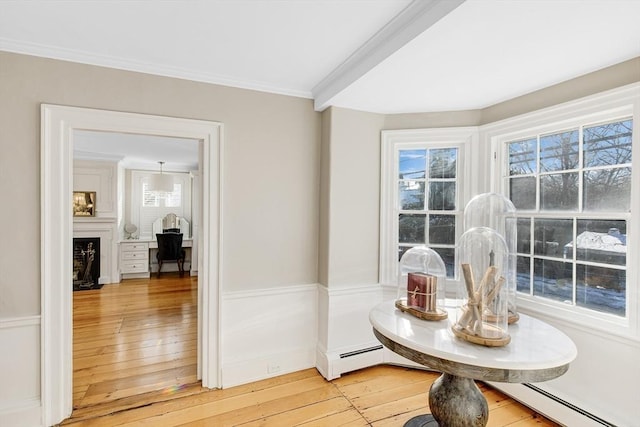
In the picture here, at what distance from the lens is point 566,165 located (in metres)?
2.25

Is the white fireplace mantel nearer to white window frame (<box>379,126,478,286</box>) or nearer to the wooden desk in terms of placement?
the wooden desk

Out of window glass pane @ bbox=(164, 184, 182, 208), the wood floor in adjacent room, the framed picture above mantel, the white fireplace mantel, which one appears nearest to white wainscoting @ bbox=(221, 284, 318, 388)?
the wood floor in adjacent room

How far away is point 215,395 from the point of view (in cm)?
243

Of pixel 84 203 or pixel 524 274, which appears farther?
pixel 84 203

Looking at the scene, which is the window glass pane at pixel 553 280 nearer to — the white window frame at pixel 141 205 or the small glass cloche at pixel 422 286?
the small glass cloche at pixel 422 286

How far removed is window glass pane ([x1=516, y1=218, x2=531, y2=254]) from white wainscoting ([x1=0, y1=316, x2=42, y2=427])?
140 inches

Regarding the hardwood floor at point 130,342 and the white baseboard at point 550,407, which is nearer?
the white baseboard at point 550,407

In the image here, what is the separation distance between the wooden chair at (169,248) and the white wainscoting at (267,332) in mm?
4248

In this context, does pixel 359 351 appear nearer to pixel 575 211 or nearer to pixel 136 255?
pixel 575 211

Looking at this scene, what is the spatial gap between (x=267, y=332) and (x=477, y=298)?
5.83 feet

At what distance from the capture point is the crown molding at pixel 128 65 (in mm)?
2001

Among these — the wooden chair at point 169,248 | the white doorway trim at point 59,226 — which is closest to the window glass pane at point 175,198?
the wooden chair at point 169,248

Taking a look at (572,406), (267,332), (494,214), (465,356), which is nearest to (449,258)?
(494,214)

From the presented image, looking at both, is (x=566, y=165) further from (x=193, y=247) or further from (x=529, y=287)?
(x=193, y=247)
